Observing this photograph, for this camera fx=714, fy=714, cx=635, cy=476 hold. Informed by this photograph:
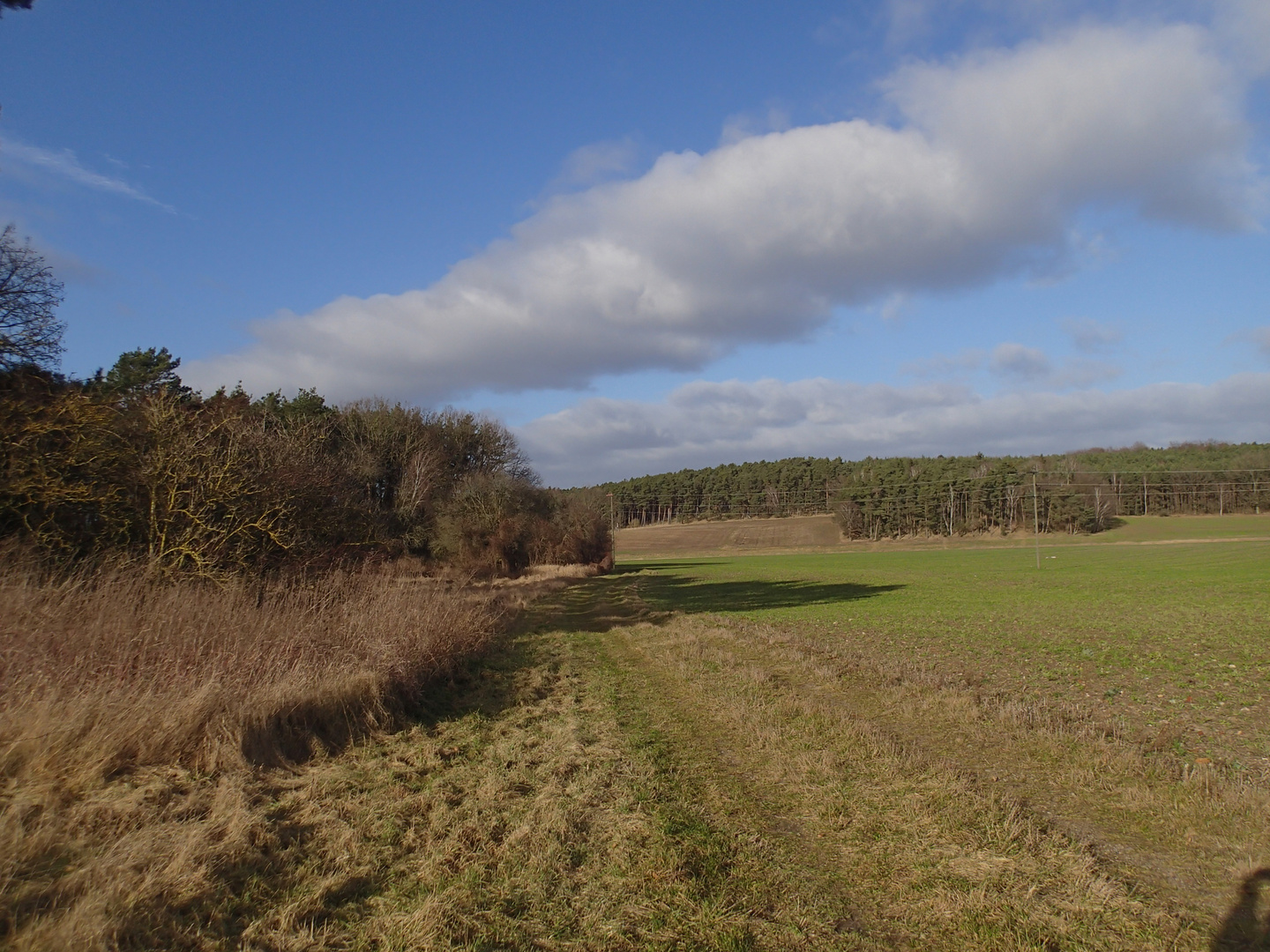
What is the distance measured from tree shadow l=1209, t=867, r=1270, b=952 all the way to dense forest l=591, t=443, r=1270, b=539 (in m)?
81.7

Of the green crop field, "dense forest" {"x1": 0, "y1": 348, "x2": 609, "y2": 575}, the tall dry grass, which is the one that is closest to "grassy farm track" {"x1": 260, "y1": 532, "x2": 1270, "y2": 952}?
the green crop field

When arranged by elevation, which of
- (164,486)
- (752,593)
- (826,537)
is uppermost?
(164,486)

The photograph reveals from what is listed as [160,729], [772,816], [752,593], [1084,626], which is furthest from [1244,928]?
[752,593]

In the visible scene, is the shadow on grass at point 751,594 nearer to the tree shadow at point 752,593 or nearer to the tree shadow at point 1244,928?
the tree shadow at point 752,593

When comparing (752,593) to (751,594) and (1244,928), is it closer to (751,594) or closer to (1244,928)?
(751,594)

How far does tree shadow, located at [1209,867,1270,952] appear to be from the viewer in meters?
3.79

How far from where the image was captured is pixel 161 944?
3.69 meters

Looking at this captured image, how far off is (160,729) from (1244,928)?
7.71 meters

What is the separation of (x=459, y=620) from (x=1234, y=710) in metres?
11.4

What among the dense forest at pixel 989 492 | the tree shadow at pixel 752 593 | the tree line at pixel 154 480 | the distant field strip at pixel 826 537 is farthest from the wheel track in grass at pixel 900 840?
the distant field strip at pixel 826 537

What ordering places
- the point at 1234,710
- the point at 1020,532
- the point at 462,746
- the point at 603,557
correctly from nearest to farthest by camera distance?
1. the point at 462,746
2. the point at 1234,710
3. the point at 603,557
4. the point at 1020,532

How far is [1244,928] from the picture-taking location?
3953 millimetres

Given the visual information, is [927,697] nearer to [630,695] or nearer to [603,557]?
[630,695]

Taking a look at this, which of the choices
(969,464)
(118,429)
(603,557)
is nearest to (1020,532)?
(969,464)
